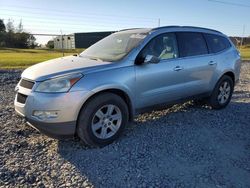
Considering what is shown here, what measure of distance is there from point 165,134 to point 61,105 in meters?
1.93

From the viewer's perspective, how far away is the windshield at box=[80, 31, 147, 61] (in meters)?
5.42

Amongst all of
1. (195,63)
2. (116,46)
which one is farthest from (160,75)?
(195,63)

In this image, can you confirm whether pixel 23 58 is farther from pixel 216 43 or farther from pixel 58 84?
pixel 58 84

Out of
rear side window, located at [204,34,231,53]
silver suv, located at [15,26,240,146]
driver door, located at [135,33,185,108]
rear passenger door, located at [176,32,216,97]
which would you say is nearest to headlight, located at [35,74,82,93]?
silver suv, located at [15,26,240,146]

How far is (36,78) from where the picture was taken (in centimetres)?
461

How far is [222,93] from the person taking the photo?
730cm

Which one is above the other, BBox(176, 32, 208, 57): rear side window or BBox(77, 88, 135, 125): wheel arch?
BBox(176, 32, 208, 57): rear side window

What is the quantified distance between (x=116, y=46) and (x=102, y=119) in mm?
1565

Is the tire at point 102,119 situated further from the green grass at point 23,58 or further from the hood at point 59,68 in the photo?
the green grass at point 23,58

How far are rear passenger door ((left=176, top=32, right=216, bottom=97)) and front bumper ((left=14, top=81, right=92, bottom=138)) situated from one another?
2.29 metres

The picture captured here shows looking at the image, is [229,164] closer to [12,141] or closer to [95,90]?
[95,90]

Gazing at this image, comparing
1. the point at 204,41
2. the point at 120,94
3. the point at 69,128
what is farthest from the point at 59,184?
the point at 204,41

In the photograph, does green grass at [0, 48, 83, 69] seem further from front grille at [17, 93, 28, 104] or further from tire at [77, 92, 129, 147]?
tire at [77, 92, 129, 147]

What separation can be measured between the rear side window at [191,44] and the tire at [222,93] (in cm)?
90
